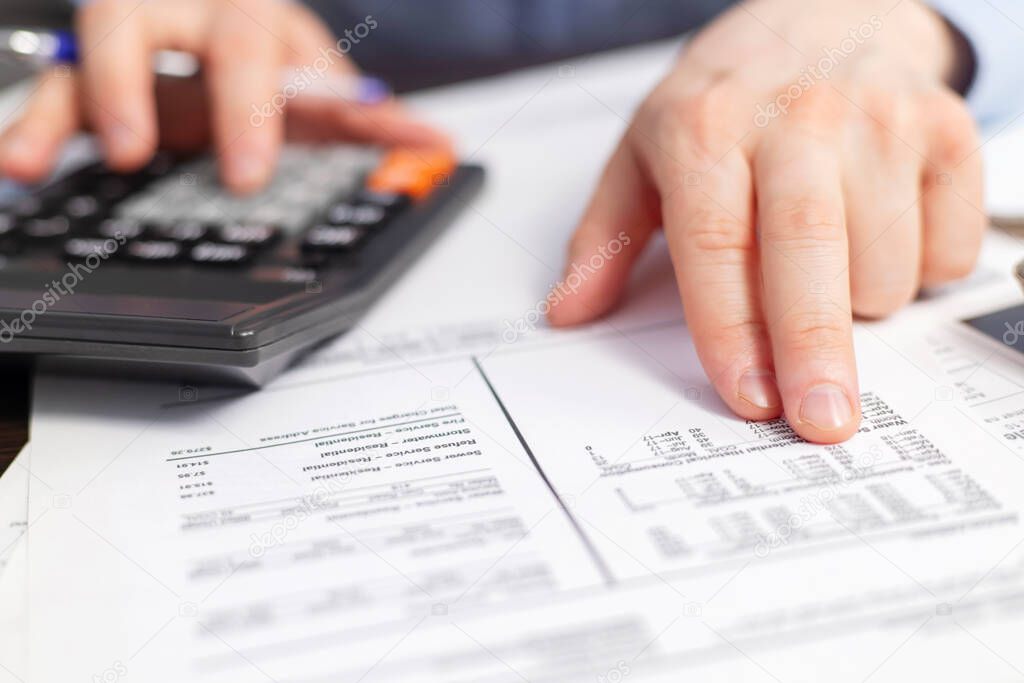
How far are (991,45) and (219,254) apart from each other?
53cm

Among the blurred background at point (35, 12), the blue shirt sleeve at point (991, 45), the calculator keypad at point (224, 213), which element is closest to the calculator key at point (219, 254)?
the calculator keypad at point (224, 213)

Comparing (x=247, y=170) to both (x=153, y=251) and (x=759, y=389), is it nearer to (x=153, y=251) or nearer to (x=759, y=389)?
(x=153, y=251)

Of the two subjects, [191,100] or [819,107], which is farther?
[191,100]

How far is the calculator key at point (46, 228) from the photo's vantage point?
50 centimetres

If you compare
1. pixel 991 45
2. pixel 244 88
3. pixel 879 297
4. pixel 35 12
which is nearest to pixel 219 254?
pixel 244 88

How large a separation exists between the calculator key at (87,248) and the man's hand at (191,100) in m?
0.12

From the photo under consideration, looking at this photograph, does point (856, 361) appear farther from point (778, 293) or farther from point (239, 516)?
point (239, 516)

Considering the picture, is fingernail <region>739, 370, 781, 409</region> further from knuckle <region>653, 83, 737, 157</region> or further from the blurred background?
the blurred background

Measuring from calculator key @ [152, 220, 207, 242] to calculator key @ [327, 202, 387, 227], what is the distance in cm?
8

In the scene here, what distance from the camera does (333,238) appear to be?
0.49 meters

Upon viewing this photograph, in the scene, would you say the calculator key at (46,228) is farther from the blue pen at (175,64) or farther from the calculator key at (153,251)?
the blue pen at (175,64)

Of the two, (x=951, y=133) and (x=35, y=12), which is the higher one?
(x=951, y=133)

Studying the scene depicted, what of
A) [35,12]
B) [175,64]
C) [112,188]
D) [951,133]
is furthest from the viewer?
[35,12]

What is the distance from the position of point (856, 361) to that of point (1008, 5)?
1.23 feet
